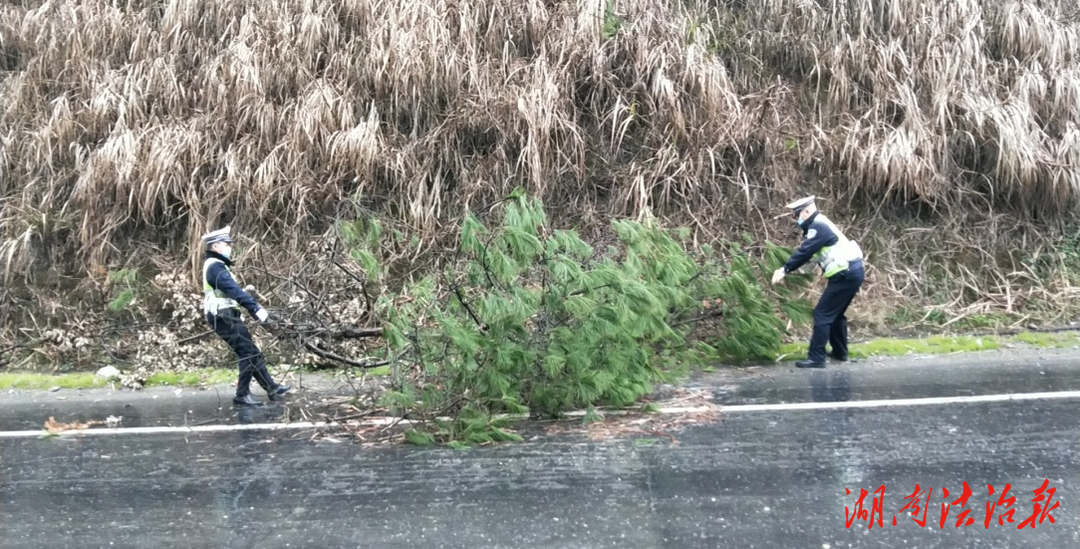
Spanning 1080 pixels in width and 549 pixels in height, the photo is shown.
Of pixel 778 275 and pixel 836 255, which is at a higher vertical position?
pixel 836 255

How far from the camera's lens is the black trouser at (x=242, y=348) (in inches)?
290

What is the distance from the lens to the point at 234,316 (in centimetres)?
755

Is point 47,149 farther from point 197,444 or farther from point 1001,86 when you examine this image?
point 1001,86

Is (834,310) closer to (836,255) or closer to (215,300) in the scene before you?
(836,255)

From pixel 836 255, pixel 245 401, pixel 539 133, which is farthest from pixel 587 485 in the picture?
pixel 539 133

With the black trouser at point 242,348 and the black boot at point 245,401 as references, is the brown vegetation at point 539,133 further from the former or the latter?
the black boot at point 245,401

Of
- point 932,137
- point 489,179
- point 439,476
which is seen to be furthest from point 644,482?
point 932,137

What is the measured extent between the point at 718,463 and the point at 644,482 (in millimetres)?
569

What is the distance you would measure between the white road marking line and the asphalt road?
0.10m

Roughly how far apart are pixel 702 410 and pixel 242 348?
157 inches

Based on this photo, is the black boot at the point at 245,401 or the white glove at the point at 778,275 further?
the white glove at the point at 778,275

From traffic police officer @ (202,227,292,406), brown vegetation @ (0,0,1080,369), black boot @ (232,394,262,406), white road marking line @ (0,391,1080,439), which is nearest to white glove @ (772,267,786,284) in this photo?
white road marking line @ (0,391,1080,439)

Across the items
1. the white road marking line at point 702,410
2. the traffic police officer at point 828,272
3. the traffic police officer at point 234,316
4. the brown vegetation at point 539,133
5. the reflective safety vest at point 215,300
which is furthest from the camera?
A: the brown vegetation at point 539,133

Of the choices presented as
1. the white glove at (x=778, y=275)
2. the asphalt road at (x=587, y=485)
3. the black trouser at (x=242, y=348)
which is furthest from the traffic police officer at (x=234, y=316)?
the white glove at (x=778, y=275)
